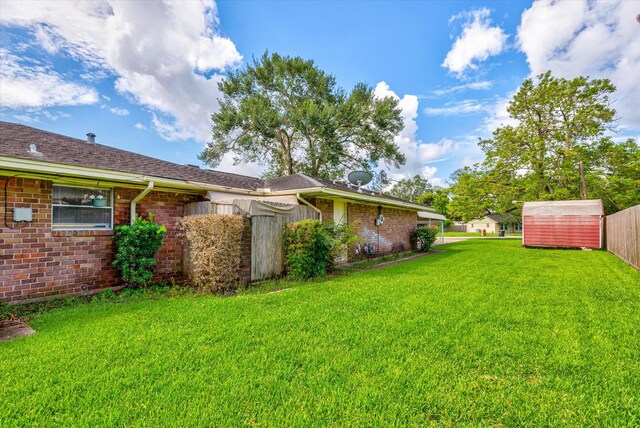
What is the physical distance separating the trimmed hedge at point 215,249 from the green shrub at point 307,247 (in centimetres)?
173

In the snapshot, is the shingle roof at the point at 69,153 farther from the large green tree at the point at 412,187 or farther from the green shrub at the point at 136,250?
the large green tree at the point at 412,187

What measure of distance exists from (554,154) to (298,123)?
23409mm

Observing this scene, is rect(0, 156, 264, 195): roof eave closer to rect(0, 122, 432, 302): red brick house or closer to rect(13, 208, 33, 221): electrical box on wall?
rect(0, 122, 432, 302): red brick house

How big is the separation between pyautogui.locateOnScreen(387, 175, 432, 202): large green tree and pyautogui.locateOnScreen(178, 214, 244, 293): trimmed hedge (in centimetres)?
6926

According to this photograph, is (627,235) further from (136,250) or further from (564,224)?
(136,250)

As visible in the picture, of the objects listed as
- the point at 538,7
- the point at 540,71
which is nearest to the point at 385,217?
the point at 538,7

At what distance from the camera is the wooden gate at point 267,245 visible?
26.3 ft

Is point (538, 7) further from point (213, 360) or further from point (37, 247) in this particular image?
point (37, 247)

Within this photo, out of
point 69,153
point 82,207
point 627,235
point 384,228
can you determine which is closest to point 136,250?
point 82,207

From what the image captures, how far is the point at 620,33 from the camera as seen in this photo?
45.3 feet

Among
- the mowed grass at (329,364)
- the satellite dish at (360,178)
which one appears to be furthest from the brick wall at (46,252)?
the satellite dish at (360,178)

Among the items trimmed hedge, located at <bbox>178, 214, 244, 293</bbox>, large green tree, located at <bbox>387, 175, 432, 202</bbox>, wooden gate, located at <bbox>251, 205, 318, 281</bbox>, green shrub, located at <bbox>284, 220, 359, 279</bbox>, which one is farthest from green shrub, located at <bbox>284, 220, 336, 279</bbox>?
large green tree, located at <bbox>387, 175, 432, 202</bbox>

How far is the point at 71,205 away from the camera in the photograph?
6.61 meters

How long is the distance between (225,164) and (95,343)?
23.5 metres
